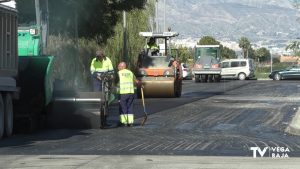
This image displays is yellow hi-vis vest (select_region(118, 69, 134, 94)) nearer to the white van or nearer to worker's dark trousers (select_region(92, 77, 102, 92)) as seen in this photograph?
worker's dark trousers (select_region(92, 77, 102, 92))

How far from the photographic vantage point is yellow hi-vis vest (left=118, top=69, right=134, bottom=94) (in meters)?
19.5

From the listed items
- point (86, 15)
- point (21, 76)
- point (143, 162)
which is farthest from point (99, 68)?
point (143, 162)

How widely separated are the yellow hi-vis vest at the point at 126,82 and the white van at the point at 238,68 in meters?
45.3

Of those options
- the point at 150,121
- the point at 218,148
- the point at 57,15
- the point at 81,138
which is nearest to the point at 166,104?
the point at 57,15

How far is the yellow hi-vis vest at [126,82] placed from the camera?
19516 millimetres

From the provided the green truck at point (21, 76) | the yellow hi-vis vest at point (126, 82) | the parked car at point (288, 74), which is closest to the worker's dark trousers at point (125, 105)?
the yellow hi-vis vest at point (126, 82)

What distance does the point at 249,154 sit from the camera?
43.0 ft

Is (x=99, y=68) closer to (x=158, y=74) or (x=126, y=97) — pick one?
(x=126, y=97)

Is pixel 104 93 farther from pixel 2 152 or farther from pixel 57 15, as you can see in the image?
pixel 57 15

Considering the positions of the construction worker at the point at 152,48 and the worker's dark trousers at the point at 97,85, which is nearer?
the worker's dark trousers at the point at 97,85

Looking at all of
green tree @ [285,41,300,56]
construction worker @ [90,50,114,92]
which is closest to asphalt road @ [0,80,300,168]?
construction worker @ [90,50,114,92]

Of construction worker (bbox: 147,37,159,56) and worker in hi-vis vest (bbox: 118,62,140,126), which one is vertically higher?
construction worker (bbox: 147,37,159,56)

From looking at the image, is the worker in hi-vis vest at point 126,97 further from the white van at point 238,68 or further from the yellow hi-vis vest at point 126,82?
the white van at point 238,68

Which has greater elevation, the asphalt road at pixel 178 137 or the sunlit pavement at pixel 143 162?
the sunlit pavement at pixel 143 162
